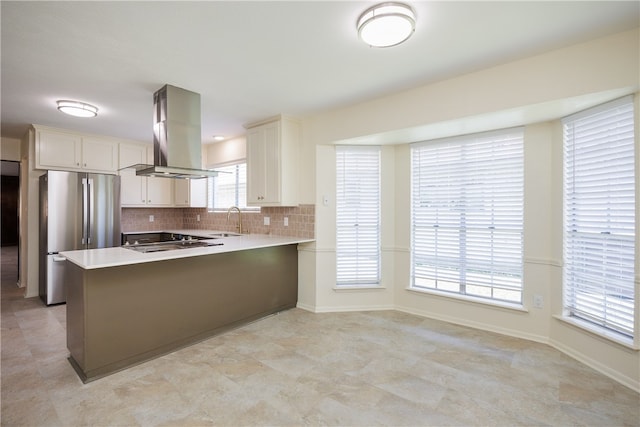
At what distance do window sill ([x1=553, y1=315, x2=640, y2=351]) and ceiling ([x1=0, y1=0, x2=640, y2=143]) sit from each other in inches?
84.3

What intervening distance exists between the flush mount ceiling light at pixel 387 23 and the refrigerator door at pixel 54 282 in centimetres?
454

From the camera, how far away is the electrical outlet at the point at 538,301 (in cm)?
288

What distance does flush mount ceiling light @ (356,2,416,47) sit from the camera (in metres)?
1.75

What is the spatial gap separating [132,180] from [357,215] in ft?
12.7

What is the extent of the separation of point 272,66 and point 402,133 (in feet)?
4.87

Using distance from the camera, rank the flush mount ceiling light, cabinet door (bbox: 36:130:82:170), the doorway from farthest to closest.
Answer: the doorway, cabinet door (bbox: 36:130:82:170), the flush mount ceiling light

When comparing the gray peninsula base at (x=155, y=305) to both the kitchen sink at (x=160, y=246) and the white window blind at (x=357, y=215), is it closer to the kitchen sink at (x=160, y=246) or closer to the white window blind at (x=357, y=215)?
the kitchen sink at (x=160, y=246)

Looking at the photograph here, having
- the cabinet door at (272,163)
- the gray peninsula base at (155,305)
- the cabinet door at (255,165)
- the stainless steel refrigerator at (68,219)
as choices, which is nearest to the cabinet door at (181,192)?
the stainless steel refrigerator at (68,219)

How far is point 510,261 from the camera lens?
3.06 meters

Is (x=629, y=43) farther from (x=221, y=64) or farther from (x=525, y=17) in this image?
(x=221, y=64)

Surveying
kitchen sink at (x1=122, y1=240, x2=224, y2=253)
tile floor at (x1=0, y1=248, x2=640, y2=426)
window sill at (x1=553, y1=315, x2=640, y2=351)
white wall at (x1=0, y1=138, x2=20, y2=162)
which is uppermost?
white wall at (x1=0, y1=138, x2=20, y2=162)

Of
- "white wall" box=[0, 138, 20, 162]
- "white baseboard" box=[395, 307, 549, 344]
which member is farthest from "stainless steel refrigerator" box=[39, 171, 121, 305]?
"white baseboard" box=[395, 307, 549, 344]

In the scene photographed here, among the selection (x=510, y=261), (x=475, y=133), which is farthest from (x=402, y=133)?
(x=510, y=261)

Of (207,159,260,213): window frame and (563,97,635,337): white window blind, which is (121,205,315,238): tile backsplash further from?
(563,97,635,337): white window blind
